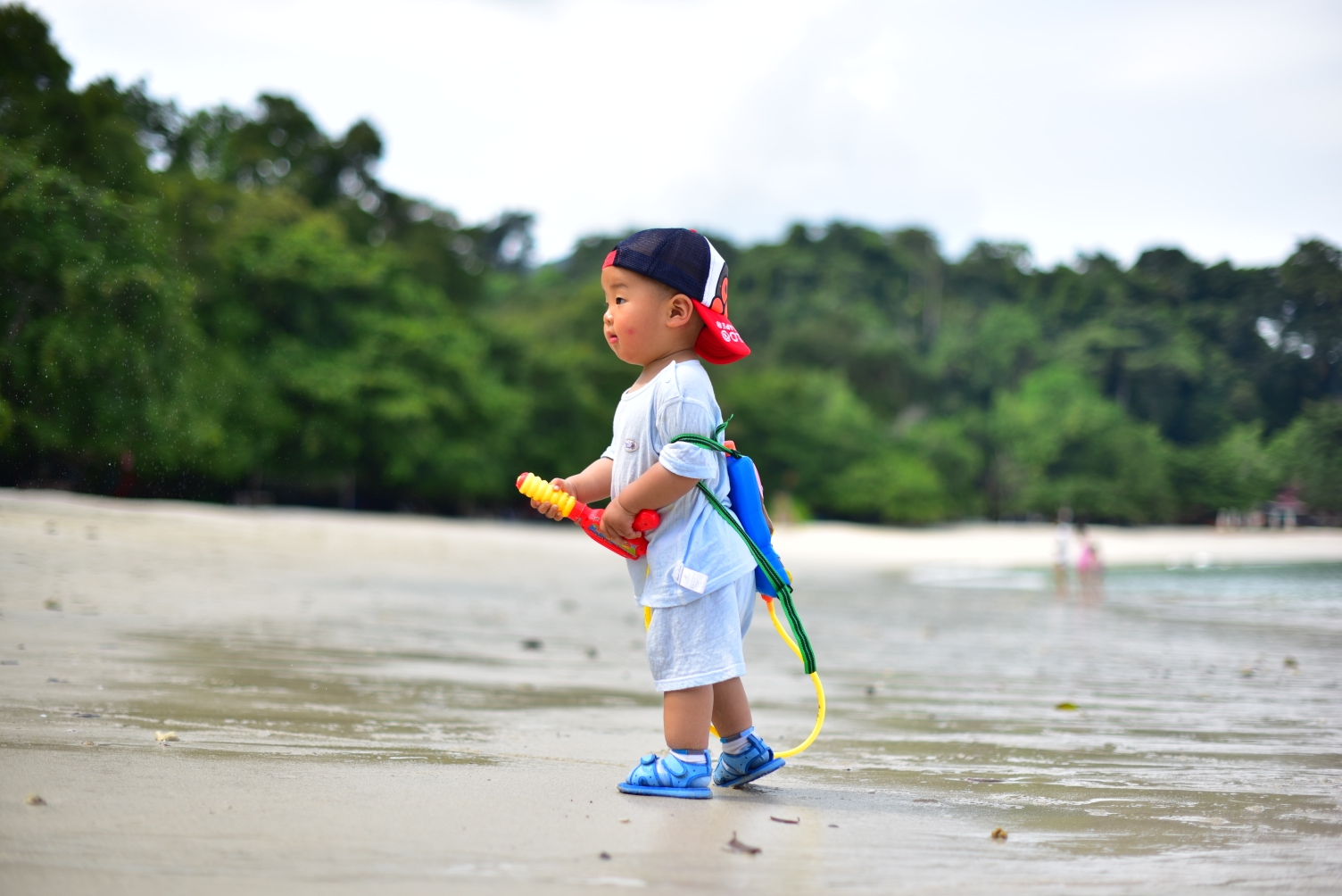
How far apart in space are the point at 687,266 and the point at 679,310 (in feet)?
0.35

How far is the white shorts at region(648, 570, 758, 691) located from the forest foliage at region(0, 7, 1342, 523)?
1282cm

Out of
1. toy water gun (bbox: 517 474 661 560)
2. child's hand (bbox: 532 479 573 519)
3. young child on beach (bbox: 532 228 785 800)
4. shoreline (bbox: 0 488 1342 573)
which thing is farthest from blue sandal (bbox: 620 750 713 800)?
shoreline (bbox: 0 488 1342 573)

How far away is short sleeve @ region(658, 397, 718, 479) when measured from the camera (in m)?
2.47

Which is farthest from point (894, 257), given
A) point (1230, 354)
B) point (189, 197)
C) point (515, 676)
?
point (515, 676)

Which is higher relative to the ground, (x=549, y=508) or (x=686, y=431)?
(x=686, y=431)

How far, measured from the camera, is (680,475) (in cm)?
247

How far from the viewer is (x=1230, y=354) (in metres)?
35.2

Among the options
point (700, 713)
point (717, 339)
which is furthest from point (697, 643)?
point (717, 339)

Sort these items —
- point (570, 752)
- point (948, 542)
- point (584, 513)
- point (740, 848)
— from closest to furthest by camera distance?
point (740, 848), point (584, 513), point (570, 752), point (948, 542)

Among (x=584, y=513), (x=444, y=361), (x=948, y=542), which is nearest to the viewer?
(x=584, y=513)

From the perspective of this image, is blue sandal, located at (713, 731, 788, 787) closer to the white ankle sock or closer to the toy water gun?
the white ankle sock

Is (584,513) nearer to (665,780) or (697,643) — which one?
(697,643)

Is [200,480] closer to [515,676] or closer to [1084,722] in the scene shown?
[515,676]

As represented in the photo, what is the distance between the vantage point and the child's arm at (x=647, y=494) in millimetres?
2479
